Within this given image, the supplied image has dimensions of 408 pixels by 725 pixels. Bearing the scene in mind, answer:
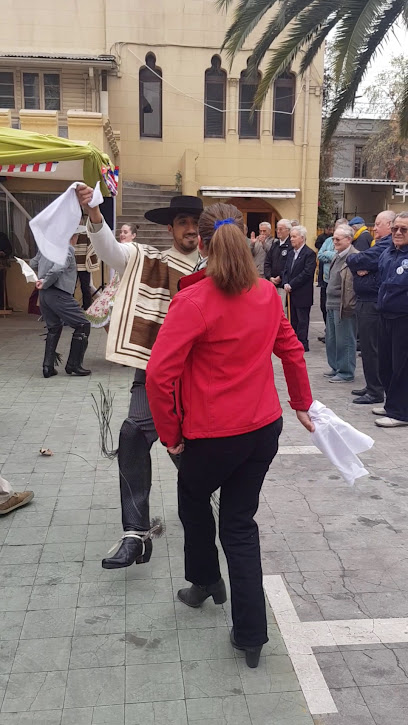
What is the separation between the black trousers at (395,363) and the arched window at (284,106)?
14801 mm

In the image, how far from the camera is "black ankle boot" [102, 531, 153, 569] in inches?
131

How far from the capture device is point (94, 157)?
7.86m

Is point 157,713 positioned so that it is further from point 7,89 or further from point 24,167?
point 7,89

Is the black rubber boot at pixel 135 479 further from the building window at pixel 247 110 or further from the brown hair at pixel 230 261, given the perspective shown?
the building window at pixel 247 110

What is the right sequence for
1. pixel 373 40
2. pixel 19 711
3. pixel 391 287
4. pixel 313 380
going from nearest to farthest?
pixel 19 711
pixel 391 287
pixel 313 380
pixel 373 40

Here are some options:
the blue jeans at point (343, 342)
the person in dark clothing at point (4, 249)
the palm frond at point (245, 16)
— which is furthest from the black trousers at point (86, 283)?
the blue jeans at point (343, 342)

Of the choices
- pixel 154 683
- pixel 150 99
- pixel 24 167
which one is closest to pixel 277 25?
pixel 24 167

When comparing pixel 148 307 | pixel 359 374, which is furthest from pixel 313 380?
pixel 148 307

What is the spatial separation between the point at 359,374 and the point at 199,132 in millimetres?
12886

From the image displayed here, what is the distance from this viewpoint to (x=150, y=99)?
63.9ft

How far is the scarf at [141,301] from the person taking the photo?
347cm

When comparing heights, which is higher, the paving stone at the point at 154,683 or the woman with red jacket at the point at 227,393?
the woman with red jacket at the point at 227,393

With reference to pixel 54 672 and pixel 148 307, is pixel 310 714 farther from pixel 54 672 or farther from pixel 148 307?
pixel 148 307

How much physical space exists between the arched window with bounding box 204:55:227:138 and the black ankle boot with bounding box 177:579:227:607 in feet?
59.4
